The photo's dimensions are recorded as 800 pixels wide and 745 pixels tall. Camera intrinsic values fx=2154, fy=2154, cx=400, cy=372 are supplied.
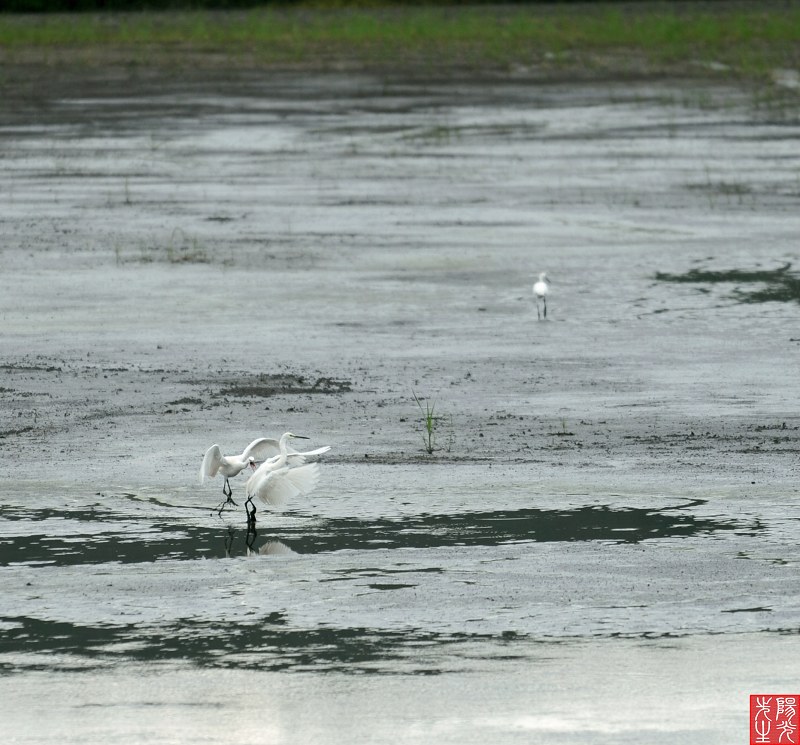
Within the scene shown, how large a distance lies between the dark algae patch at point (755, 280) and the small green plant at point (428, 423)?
476 cm

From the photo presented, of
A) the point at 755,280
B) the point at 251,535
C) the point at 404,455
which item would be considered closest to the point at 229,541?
the point at 251,535

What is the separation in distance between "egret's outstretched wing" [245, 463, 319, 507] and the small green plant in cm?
186

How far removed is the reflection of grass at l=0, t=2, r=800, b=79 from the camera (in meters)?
51.2

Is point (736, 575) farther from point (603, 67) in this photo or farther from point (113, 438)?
point (603, 67)

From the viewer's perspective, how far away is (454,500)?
974cm

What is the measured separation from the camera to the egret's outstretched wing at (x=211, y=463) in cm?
934

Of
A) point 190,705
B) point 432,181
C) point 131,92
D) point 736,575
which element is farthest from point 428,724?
point 131,92

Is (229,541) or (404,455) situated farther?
(404,455)

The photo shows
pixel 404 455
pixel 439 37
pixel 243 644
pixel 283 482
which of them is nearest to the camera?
pixel 243 644

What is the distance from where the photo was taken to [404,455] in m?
10.8

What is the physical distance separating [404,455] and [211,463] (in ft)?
5.29

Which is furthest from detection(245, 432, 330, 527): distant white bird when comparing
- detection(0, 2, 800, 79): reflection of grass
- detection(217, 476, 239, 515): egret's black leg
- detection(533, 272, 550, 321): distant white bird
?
detection(0, 2, 800, 79): reflection of grass

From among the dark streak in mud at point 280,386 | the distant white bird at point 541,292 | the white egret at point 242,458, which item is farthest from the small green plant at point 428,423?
the distant white bird at point 541,292

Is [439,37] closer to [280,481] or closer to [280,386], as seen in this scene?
[280,386]
